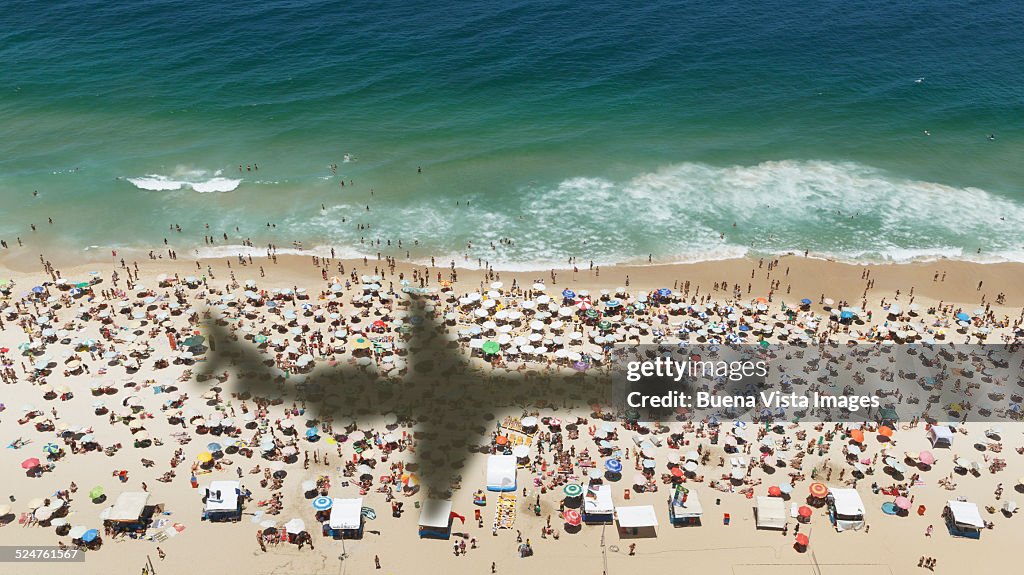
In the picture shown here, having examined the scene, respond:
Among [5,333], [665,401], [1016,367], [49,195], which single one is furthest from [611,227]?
[49,195]

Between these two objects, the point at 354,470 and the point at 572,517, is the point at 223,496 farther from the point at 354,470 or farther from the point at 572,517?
the point at 572,517

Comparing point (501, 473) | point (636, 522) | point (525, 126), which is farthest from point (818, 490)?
point (525, 126)

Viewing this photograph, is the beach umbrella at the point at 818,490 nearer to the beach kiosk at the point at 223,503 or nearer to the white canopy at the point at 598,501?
the white canopy at the point at 598,501

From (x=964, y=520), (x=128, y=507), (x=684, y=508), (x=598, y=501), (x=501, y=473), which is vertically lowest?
(x=964, y=520)

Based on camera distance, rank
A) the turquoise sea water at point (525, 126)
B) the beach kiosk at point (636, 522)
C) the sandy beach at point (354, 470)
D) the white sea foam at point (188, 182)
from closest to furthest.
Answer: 1. the sandy beach at point (354, 470)
2. the beach kiosk at point (636, 522)
3. the turquoise sea water at point (525, 126)
4. the white sea foam at point (188, 182)

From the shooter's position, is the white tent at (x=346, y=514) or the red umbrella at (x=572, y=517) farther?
the red umbrella at (x=572, y=517)

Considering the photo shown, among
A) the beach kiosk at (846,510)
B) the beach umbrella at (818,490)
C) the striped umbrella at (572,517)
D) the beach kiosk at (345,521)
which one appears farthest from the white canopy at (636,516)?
the beach kiosk at (345,521)

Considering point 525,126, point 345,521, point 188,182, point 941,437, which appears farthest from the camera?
point 525,126
